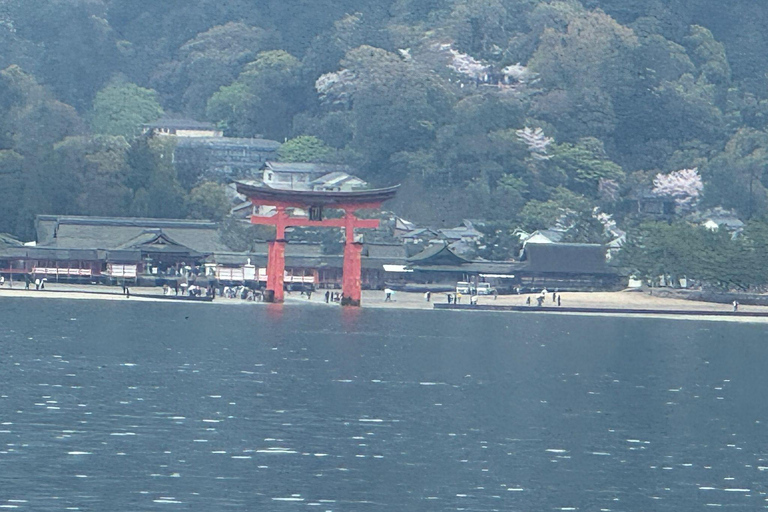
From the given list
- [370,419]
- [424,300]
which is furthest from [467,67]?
[370,419]

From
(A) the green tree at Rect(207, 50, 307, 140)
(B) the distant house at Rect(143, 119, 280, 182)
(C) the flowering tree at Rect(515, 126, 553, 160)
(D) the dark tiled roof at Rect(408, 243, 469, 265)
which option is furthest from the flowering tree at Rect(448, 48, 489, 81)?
(D) the dark tiled roof at Rect(408, 243, 469, 265)

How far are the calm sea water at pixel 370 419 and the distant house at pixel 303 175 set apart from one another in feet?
136

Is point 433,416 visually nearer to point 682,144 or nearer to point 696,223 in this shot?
point 696,223

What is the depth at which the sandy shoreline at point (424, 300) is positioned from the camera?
220ft

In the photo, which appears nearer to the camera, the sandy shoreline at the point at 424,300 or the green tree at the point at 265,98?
the sandy shoreline at the point at 424,300

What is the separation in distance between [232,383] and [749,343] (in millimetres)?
22751

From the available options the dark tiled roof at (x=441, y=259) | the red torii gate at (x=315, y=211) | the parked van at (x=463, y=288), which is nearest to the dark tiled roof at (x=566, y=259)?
the parked van at (x=463, y=288)

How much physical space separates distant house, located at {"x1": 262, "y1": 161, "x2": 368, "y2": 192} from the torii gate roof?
31.6m

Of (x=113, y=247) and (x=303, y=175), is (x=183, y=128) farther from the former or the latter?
(x=113, y=247)

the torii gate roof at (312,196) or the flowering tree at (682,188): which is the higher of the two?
the flowering tree at (682,188)

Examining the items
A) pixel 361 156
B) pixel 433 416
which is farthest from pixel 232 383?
pixel 361 156

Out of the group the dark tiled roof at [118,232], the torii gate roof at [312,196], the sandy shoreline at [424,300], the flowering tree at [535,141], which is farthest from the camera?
the flowering tree at [535,141]

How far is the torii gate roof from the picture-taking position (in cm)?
6438

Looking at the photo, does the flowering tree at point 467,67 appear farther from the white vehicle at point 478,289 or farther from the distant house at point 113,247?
the distant house at point 113,247
